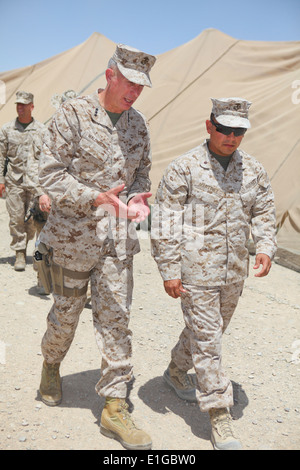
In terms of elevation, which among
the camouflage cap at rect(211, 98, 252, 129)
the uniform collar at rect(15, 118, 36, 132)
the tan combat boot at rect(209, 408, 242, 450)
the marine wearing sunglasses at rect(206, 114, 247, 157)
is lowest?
the uniform collar at rect(15, 118, 36, 132)

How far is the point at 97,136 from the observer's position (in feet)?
9.29

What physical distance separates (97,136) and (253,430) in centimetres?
190

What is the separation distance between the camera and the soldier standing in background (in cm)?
587

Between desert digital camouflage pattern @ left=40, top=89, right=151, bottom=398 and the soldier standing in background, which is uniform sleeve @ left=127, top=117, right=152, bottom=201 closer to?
desert digital camouflage pattern @ left=40, top=89, right=151, bottom=398

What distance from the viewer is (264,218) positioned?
309 centimetres

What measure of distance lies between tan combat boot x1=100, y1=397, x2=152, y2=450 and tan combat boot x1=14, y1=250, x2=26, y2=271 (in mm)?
3357

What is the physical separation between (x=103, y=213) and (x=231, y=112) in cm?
89

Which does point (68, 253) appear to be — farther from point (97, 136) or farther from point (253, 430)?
point (253, 430)

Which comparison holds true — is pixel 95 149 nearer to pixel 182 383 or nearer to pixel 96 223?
pixel 96 223

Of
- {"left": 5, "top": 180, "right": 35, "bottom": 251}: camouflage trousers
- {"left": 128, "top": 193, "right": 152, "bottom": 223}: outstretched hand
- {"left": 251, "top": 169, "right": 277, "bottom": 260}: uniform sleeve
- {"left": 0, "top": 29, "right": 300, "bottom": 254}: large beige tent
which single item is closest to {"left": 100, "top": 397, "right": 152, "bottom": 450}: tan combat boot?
{"left": 128, "top": 193, "right": 152, "bottom": 223}: outstretched hand

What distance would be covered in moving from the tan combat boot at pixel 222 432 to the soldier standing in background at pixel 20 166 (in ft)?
11.7

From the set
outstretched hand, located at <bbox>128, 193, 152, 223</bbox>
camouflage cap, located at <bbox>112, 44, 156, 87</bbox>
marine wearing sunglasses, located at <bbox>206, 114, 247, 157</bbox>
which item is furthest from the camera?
marine wearing sunglasses, located at <bbox>206, 114, 247, 157</bbox>

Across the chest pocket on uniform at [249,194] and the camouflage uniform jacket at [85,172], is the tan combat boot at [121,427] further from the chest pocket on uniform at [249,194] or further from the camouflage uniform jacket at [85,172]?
the chest pocket on uniform at [249,194]
